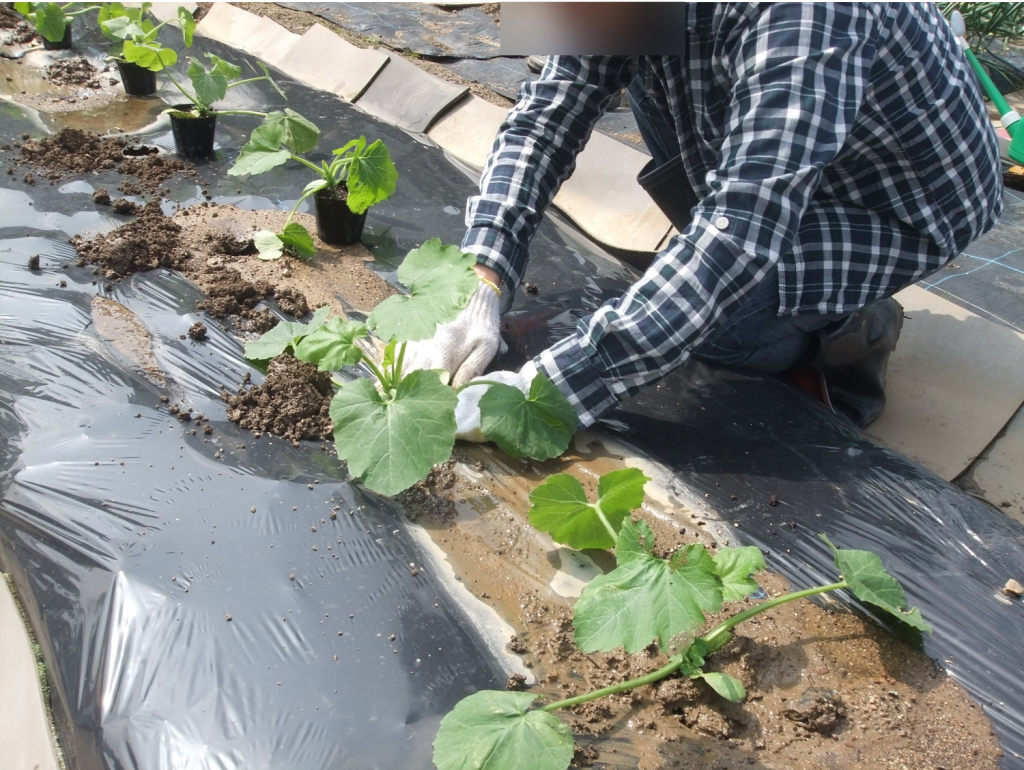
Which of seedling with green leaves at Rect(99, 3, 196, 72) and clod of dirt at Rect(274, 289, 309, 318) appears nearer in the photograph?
clod of dirt at Rect(274, 289, 309, 318)

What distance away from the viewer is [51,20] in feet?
12.4

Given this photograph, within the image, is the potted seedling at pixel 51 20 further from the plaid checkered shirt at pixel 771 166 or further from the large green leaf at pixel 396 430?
the large green leaf at pixel 396 430

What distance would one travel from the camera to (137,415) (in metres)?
1.63

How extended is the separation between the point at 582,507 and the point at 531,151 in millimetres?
984

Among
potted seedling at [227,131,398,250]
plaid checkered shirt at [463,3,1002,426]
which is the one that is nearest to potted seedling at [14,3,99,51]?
potted seedling at [227,131,398,250]

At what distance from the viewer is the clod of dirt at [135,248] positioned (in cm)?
208

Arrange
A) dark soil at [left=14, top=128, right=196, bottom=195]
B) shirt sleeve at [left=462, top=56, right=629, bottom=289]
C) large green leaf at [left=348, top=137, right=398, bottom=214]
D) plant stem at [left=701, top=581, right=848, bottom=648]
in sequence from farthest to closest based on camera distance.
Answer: dark soil at [left=14, top=128, right=196, bottom=195] < large green leaf at [left=348, top=137, right=398, bottom=214] < shirt sleeve at [left=462, top=56, right=629, bottom=289] < plant stem at [left=701, top=581, right=848, bottom=648]

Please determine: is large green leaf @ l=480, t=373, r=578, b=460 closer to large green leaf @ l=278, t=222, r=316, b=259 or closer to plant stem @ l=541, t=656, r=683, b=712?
plant stem @ l=541, t=656, r=683, b=712

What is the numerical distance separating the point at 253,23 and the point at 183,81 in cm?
90

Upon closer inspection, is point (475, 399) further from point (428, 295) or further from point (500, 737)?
point (500, 737)

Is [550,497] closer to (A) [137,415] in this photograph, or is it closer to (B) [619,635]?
(B) [619,635]

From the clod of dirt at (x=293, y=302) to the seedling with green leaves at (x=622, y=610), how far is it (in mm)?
970

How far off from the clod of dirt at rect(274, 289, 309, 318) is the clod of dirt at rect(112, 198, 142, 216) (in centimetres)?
70

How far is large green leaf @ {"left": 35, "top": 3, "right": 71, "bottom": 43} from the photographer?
374 cm
